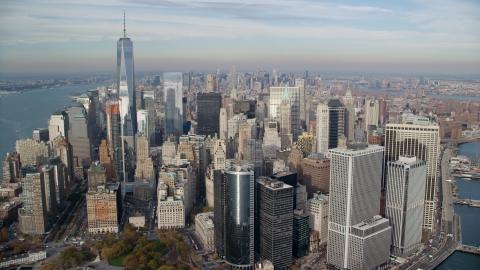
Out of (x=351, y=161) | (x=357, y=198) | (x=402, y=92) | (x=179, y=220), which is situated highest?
(x=402, y=92)

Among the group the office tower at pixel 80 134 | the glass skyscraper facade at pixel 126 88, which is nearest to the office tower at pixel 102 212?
the office tower at pixel 80 134

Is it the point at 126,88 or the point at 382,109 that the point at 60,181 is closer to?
the point at 126,88

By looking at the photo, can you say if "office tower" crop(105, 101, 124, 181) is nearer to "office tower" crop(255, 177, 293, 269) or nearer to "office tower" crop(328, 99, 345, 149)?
"office tower" crop(255, 177, 293, 269)

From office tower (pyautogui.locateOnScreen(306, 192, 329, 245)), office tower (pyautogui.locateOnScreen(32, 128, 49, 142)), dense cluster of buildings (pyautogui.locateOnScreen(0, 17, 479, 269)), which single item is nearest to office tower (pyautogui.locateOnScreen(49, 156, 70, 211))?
dense cluster of buildings (pyautogui.locateOnScreen(0, 17, 479, 269))

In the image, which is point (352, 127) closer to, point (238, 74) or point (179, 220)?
point (238, 74)

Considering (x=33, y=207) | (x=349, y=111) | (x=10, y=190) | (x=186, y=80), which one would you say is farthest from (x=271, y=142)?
(x=10, y=190)

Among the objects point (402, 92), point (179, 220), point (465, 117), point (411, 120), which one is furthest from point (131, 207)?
point (465, 117)

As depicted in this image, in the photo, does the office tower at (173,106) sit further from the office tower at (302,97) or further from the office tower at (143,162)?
the office tower at (302,97)
